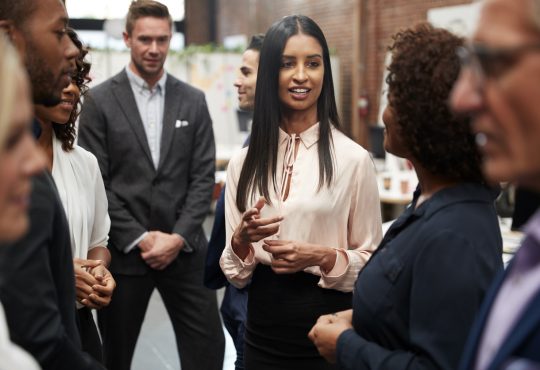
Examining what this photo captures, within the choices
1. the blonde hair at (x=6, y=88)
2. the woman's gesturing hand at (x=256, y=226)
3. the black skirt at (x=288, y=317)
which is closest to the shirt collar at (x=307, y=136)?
the woman's gesturing hand at (x=256, y=226)

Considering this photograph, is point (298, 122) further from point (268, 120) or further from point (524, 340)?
point (524, 340)

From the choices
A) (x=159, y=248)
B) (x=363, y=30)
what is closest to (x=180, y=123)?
(x=159, y=248)

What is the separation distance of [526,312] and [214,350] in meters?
2.33

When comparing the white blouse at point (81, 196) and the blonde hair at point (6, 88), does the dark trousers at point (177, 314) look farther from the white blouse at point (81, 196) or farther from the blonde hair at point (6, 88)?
the blonde hair at point (6, 88)

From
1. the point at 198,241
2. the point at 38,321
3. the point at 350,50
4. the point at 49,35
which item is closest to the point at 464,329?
the point at 38,321

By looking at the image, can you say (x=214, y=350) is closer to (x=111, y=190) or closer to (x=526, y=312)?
(x=111, y=190)

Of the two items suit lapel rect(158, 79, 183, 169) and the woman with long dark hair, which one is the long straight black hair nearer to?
the woman with long dark hair

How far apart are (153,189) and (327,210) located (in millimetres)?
1170

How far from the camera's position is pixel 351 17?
396 inches

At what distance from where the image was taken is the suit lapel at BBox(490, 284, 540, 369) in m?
0.83

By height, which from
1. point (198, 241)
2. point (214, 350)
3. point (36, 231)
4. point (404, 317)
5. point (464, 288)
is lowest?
point (214, 350)

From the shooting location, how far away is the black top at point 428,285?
1.20 m

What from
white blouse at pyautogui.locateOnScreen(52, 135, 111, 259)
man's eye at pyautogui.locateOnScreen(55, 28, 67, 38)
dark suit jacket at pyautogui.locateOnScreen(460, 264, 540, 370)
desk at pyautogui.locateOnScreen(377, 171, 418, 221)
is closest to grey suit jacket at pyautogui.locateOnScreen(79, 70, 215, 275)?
white blouse at pyautogui.locateOnScreen(52, 135, 111, 259)

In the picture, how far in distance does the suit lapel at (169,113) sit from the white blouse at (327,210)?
901 mm
